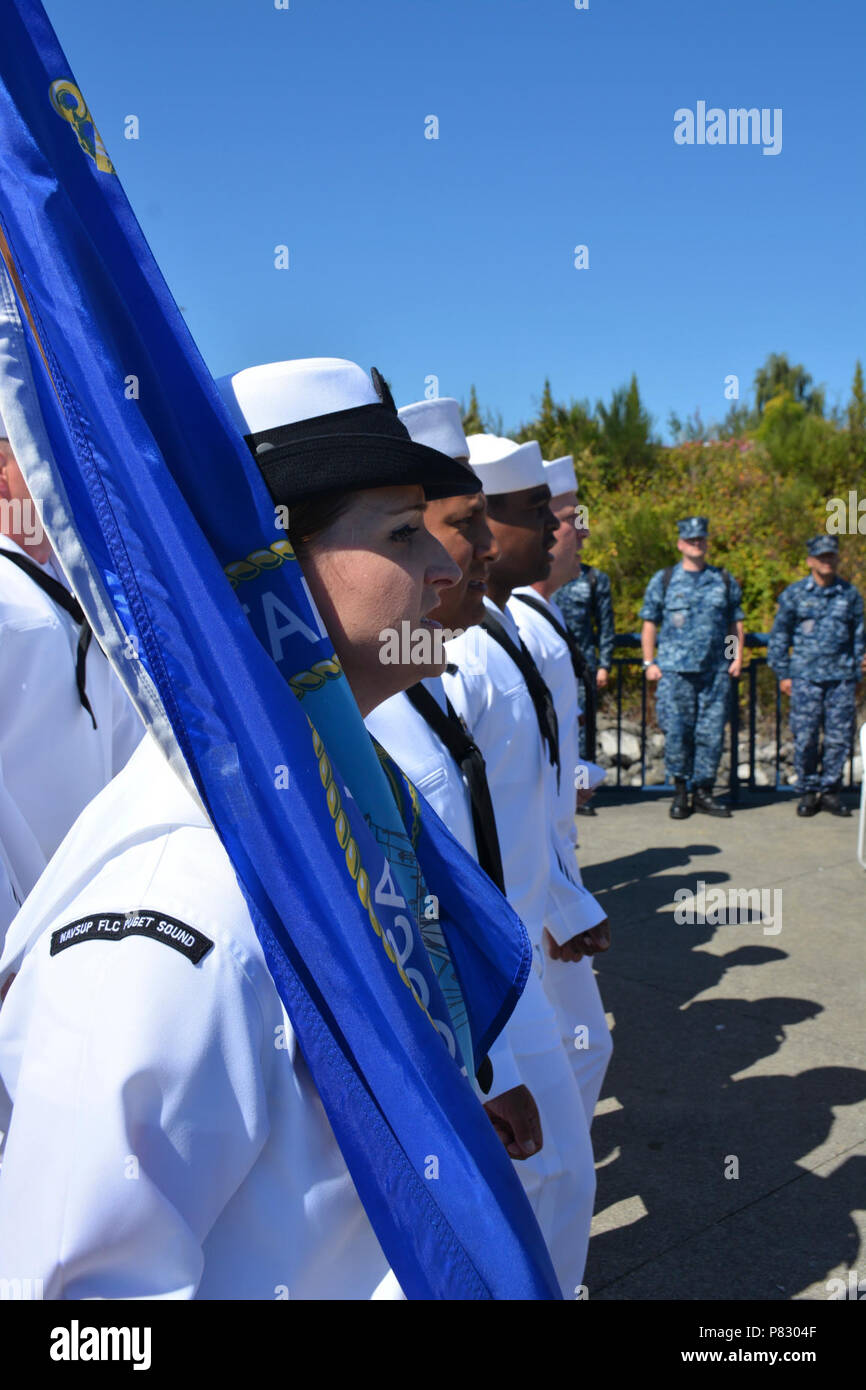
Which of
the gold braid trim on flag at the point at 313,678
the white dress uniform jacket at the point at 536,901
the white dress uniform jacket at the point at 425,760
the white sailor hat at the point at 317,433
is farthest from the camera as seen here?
the white dress uniform jacket at the point at 536,901

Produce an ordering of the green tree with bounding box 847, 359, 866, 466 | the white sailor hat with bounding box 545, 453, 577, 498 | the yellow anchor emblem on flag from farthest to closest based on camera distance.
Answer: the green tree with bounding box 847, 359, 866, 466
the white sailor hat with bounding box 545, 453, 577, 498
the yellow anchor emblem on flag

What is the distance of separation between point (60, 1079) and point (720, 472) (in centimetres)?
1921

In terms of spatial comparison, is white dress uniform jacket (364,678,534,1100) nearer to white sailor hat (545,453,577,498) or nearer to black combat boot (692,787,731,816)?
white sailor hat (545,453,577,498)

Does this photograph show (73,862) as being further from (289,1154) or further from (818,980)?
(818,980)

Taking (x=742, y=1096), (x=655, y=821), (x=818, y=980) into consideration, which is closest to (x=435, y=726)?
(x=742, y=1096)

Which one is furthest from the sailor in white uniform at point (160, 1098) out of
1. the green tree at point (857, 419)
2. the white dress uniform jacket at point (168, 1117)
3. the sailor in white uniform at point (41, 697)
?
the green tree at point (857, 419)

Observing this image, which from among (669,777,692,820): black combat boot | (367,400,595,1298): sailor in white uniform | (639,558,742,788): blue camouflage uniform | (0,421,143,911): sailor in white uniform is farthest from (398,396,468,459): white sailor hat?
(669,777,692,820): black combat boot

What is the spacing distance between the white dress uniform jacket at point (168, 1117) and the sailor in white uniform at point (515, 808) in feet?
4.08

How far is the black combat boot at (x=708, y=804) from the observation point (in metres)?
9.72

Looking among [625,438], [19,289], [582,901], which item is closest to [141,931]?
[19,289]

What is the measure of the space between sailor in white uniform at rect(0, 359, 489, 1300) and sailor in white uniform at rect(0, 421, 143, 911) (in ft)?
6.62

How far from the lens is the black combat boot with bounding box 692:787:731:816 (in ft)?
31.9

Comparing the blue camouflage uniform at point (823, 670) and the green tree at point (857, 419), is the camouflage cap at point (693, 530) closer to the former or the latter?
the blue camouflage uniform at point (823, 670)

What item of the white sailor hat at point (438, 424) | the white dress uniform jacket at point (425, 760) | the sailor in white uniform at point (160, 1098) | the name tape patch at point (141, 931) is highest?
the white sailor hat at point (438, 424)
